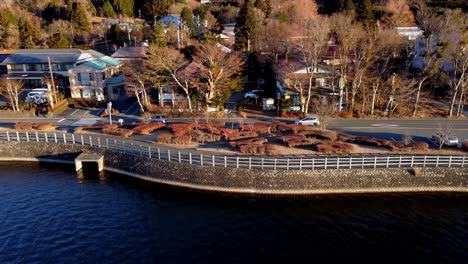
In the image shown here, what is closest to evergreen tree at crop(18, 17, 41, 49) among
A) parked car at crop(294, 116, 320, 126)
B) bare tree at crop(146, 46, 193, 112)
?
bare tree at crop(146, 46, 193, 112)

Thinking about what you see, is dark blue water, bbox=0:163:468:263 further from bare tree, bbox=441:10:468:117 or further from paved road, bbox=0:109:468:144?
bare tree, bbox=441:10:468:117

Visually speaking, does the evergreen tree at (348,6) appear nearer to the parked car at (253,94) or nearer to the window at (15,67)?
the parked car at (253,94)

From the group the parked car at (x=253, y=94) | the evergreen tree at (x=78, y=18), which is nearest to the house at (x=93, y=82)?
the parked car at (x=253, y=94)

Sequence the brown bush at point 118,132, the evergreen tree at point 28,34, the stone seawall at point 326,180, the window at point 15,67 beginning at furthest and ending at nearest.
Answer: the evergreen tree at point 28,34
the window at point 15,67
the brown bush at point 118,132
the stone seawall at point 326,180

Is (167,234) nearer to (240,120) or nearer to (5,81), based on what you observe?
(240,120)

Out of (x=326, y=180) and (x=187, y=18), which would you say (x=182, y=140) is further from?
(x=187, y=18)

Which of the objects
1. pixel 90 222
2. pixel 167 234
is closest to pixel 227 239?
pixel 167 234

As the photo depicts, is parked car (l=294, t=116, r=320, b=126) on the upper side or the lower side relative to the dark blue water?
upper
